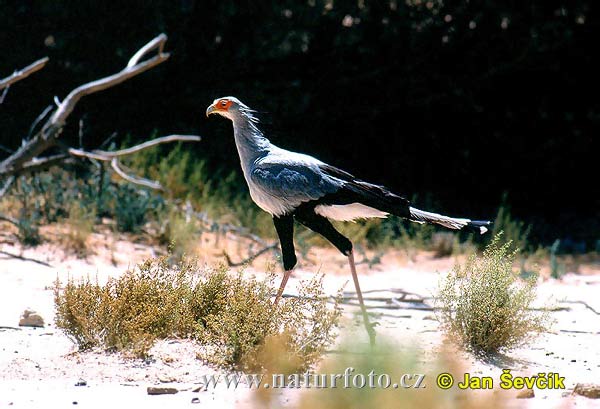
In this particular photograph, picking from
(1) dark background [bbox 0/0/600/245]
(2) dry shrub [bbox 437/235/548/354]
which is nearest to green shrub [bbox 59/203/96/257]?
(1) dark background [bbox 0/0/600/245]

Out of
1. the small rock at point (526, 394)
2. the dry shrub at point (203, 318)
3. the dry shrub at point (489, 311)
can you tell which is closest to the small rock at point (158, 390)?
the dry shrub at point (203, 318)

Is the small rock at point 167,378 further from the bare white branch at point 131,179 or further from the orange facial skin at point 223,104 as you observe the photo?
the bare white branch at point 131,179

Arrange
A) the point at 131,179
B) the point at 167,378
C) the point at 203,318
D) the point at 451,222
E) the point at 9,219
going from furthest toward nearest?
the point at 131,179, the point at 9,219, the point at 451,222, the point at 203,318, the point at 167,378

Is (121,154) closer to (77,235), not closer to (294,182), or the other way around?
(77,235)

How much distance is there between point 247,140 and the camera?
21.9 ft

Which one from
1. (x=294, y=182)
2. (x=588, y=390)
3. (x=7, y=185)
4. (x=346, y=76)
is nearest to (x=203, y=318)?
(x=294, y=182)

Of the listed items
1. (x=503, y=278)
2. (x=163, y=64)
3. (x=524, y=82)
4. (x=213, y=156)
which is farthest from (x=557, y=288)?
(x=163, y=64)

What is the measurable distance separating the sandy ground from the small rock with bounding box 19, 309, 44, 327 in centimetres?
6

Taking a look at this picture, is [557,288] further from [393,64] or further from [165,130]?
[165,130]

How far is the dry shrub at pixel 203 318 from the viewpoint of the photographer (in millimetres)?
5574

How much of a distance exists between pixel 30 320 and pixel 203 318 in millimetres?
1322

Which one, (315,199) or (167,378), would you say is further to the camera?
(315,199)

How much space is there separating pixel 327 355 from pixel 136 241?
14.3 ft

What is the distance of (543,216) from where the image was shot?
40.7 feet
